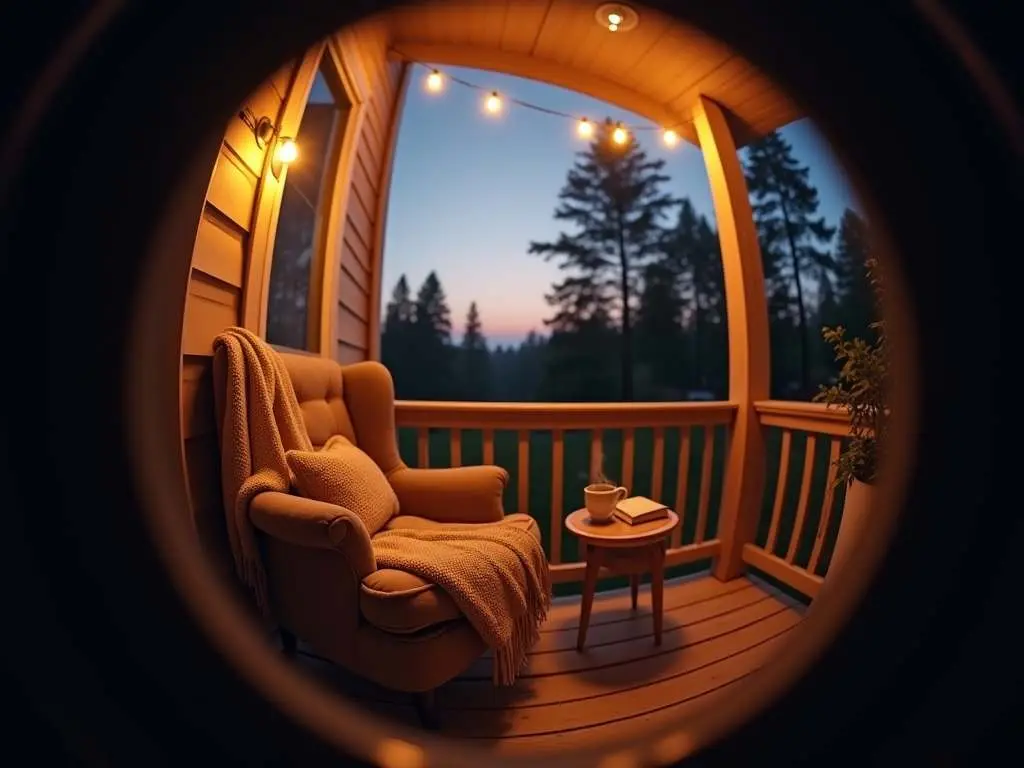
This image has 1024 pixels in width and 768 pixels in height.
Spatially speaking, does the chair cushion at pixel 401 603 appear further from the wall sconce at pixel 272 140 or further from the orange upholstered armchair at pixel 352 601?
the wall sconce at pixel 272 140

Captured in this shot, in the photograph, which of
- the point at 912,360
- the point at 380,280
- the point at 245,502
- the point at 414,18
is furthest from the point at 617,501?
the point at 414,18

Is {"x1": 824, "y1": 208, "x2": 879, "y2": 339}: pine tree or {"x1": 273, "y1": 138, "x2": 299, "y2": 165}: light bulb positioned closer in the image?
{"x1": 273, "y1": 138, "x2": 299, "y2": 165}: light bulb

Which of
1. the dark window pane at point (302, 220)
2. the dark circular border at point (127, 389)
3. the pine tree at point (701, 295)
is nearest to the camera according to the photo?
the dark circular border at point (127, 389)

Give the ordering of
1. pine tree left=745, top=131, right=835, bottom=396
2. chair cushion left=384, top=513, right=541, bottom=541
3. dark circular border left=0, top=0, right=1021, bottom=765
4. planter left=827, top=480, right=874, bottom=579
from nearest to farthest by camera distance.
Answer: dark circular border left=0, top=0, right=1021, bottom=765 → planter left=827, top=480, right=874, bottom=579 → chair cushion left=384, top=513, right=541, bottom=541 → pine tree left=745, top=131, right=835, bottom=396

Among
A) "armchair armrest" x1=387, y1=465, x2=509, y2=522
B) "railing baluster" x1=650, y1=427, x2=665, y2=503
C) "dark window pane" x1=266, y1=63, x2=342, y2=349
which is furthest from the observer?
"railing baluster" x1=650, y1=427, x2=665, y2=503

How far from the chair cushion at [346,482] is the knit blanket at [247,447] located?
0.14 feet

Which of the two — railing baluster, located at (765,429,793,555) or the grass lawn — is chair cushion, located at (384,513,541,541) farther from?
railing baluster, located at (765,429,793,555)

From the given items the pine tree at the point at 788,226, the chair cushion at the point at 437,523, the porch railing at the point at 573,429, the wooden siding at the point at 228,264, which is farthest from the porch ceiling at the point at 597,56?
the chair cushion at the point at 437,523

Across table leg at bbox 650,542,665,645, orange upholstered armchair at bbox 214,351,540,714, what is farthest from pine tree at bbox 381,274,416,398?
table leg at bbox 650,542,665,645

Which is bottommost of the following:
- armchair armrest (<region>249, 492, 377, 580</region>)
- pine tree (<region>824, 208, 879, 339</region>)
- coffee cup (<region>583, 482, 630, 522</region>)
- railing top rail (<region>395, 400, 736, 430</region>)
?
coffee cup (<region>583, 482, 630, 522</region>)

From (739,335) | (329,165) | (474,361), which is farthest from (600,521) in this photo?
(474,361)

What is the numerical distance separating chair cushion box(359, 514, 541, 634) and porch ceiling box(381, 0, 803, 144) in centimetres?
219

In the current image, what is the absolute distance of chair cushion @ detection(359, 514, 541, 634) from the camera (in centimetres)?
83

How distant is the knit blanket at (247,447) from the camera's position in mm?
905
